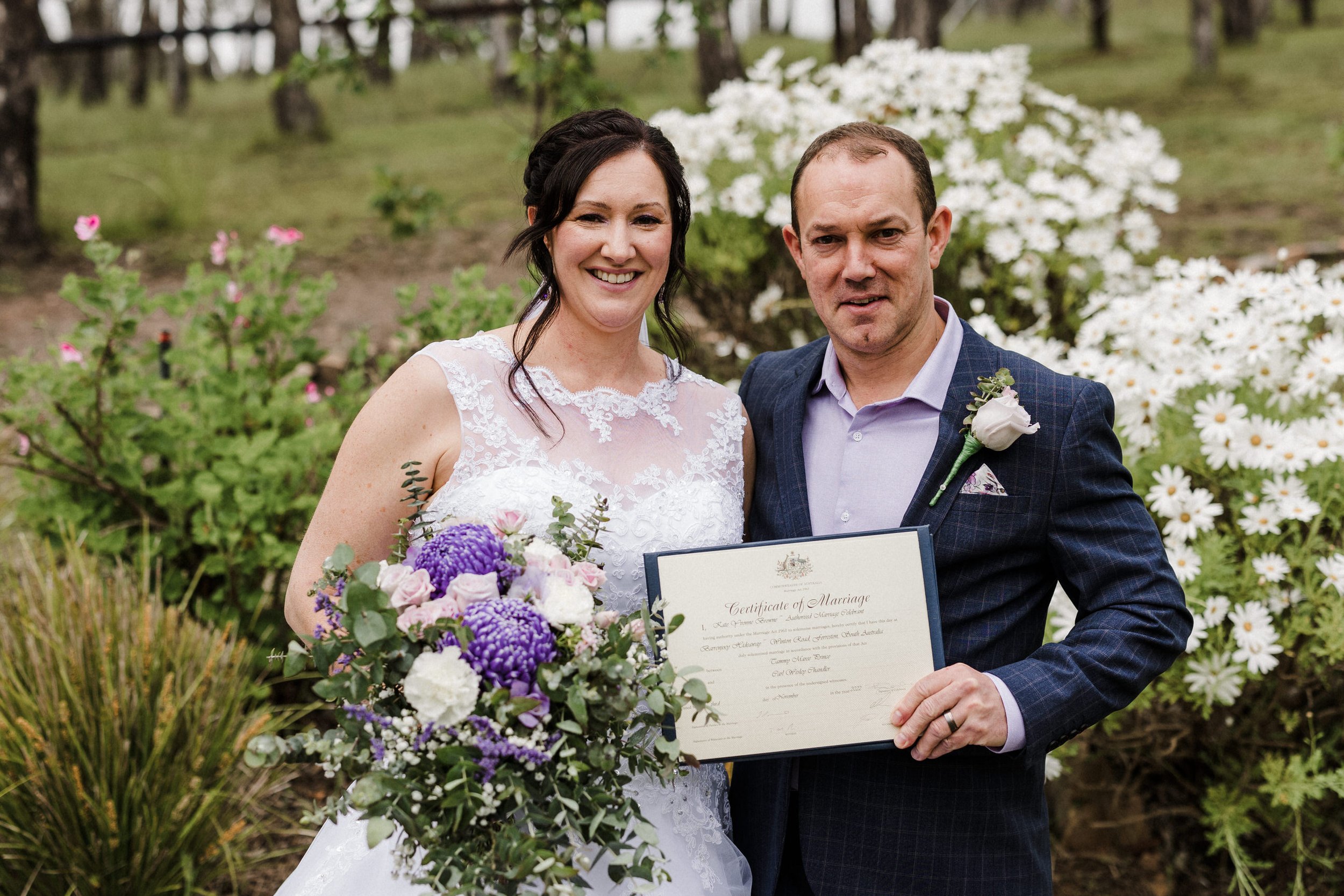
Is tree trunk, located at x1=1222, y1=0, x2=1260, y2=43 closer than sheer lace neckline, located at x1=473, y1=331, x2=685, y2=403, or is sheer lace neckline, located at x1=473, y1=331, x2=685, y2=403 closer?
sheer lace neckline, located at x1=473, y1=331, x2=685, y2=403

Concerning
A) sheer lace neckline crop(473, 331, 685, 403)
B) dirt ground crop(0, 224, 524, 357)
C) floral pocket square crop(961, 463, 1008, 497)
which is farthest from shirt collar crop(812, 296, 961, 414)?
dirt ground crop(0, 224, 524, 357)

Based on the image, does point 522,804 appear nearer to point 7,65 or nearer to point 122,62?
point 7,65

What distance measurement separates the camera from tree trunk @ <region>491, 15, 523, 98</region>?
7.33 meters

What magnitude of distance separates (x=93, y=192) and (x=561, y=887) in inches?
677

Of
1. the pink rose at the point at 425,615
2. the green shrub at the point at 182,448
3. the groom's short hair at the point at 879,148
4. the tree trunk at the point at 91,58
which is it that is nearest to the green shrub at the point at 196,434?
the green shrub at the point at 182,448

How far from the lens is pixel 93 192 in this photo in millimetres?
16219

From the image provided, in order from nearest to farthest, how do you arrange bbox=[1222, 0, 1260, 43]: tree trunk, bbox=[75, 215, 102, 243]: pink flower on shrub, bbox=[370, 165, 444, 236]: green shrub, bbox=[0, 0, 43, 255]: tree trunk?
bbox=[75, 215, 102, 243]: pink flower on shrub, bbox=[370, 165, 444, 236]: green shrub, bbox=[0, 0, 43, 255]: tree trunk, bbox=[1222, 0, 1260, 43]: tree trunk

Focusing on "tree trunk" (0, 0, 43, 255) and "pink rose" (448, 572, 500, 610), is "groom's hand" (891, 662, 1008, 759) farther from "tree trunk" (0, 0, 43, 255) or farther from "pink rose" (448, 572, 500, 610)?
"tree trunk" (0, 0, 43, 255)

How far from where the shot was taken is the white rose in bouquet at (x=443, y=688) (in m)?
1.87

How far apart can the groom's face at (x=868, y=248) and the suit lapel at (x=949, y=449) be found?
19cm

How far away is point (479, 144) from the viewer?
20.2 metres

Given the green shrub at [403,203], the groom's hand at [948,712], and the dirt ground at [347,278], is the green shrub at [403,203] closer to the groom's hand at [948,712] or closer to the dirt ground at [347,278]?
the dirt ground at [347,278]

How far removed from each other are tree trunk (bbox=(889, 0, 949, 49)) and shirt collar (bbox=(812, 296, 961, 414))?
22.0 feet

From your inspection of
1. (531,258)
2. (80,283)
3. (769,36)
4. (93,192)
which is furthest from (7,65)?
(769,36)
